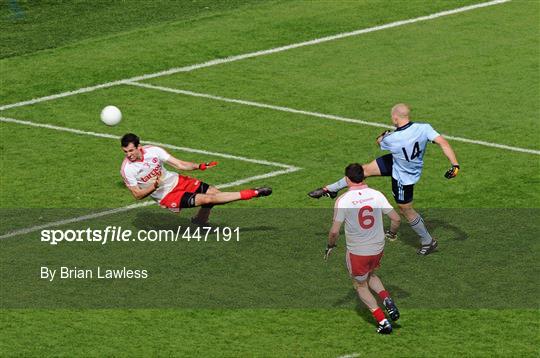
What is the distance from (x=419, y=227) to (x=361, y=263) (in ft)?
10.3

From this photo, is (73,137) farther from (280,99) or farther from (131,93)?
(280,99)

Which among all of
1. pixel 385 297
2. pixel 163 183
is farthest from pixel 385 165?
pixel 385 297

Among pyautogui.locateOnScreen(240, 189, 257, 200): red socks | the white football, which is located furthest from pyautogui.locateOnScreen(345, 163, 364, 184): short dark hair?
the white football

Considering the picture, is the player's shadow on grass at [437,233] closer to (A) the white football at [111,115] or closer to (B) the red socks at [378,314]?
(B) the red socks at [378,314]

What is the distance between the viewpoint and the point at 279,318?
19391 millimetres

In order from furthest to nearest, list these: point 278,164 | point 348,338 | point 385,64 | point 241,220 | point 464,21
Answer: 1. point 464,21
2. point 385,64
3. point 278,164
4. point 241,220
5. point 348,338

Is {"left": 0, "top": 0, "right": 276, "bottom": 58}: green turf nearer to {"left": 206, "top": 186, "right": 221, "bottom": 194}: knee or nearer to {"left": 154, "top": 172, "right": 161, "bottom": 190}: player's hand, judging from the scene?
{"left": 206, "top": 186, "right": 221, "bottom": 194}: knee

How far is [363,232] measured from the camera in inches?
716

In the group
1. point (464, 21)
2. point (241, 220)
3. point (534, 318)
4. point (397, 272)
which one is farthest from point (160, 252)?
point (464, 21)

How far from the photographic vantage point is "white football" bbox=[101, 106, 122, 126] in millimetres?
26859

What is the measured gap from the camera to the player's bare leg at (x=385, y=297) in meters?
18.6

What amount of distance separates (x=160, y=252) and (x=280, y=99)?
7970 millimetres

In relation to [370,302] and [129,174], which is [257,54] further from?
[370,302]

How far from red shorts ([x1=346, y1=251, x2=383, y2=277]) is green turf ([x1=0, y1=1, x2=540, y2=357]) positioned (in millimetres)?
925
